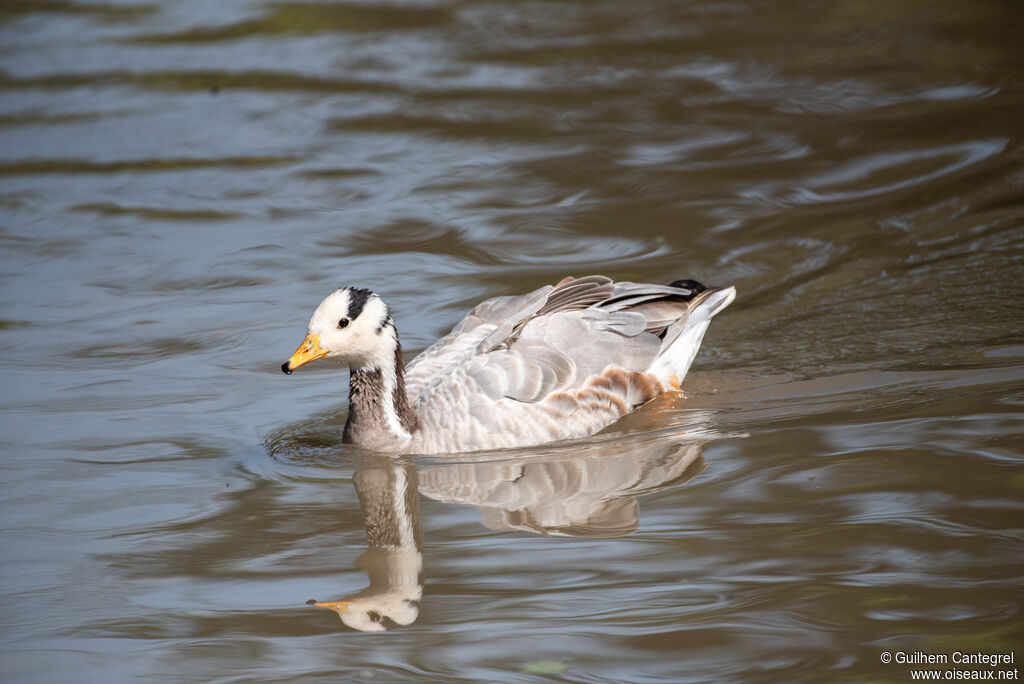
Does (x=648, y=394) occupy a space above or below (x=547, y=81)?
below

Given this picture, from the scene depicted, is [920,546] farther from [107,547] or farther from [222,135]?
[222,135]

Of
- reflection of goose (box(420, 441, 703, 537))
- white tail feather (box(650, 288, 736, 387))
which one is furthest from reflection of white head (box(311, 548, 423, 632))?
white tail feather (box(650, 288, 736, 387))

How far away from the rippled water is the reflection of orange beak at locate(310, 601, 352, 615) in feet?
0.32

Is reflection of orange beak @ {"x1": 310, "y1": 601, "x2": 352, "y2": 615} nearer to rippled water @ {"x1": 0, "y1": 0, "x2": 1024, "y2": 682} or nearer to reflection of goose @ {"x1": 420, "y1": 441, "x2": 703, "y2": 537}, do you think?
rippled water @ {"x1": 0, "y1": 0, "x2": 1024, "y2": 682}

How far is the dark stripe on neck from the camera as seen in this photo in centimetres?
768

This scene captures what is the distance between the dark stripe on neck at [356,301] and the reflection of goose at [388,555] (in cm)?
98

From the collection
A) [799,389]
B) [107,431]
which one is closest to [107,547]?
[107,431]

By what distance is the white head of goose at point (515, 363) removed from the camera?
7.84 m

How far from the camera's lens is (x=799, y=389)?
27.6 ft

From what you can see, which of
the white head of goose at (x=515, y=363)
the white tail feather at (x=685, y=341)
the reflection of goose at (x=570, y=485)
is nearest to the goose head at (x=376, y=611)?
the reflection of goose at (x=570, y=485)

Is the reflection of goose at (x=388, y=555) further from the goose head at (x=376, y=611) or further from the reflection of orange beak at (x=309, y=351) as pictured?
the reflection of orange beak at (x=309, y=351)

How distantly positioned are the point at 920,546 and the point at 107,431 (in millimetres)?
5328

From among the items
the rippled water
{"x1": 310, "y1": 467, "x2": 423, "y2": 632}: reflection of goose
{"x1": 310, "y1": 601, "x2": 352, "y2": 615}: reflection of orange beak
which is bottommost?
{"x1": 310, "y1": 467, "x2": 423, "y2": 632}: reflection of goose

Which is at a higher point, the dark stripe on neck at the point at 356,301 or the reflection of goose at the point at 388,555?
the dark stripe on neck at the point at 356,301
